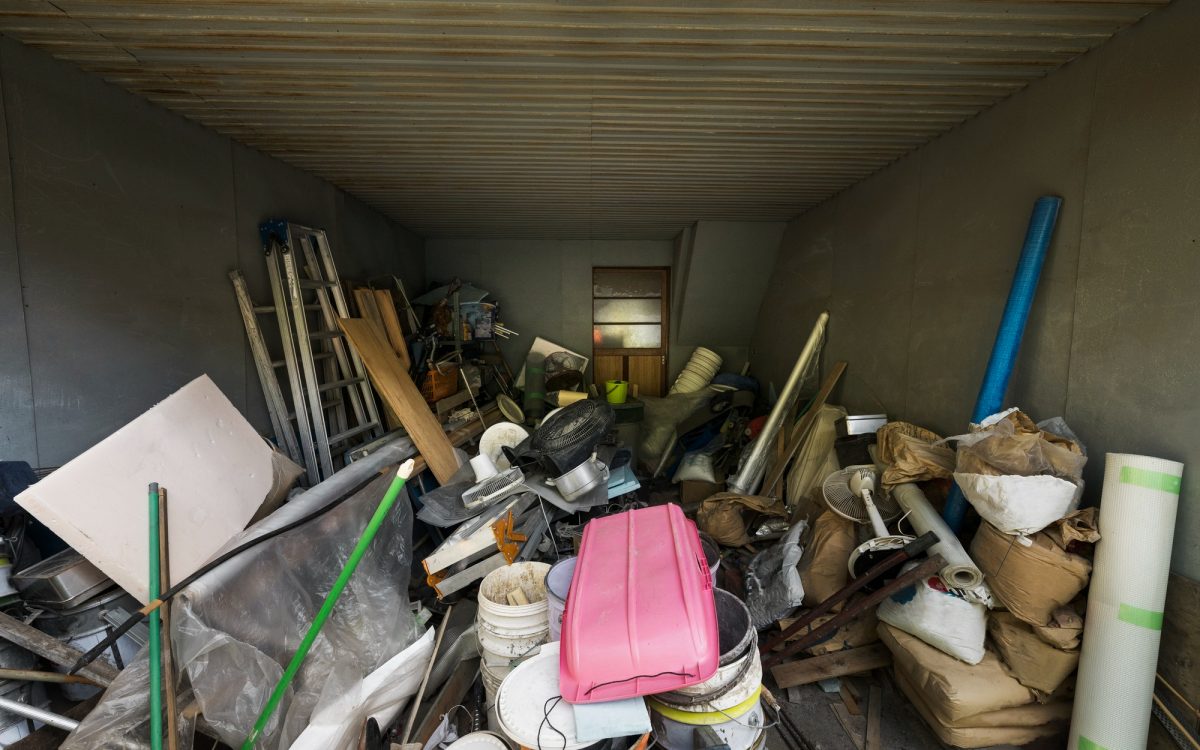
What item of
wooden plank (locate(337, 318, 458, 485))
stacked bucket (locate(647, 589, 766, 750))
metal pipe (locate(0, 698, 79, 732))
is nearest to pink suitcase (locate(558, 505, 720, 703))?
stacked bucket (locate(647, 589, 766, 750))

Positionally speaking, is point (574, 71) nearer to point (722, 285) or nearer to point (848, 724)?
point (848, 724)

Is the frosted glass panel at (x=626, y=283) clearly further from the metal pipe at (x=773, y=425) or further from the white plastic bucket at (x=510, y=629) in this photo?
the white plastic bucket at (x=510, y=629)

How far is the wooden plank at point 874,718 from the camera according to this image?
77.9 inches

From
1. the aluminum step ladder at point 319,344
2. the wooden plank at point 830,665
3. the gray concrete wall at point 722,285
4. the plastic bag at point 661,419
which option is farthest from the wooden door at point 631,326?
the wooden plank at point 830,665

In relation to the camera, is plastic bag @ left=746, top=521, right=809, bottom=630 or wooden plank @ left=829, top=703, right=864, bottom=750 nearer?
wooden plank @ left=829, top=703, right=864, bottom=750

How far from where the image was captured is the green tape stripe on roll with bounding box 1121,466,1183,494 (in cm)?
162

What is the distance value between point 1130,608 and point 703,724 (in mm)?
1516

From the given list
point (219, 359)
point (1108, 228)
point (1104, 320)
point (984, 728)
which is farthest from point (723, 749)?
point (219, 359)

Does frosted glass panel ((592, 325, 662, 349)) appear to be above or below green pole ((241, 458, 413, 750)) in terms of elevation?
above

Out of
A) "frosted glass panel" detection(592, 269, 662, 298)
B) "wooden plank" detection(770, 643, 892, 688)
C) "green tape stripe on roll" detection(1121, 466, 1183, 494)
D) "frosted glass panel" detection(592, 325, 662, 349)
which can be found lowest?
"wooden plank" detection(770, 643, 892, 688)

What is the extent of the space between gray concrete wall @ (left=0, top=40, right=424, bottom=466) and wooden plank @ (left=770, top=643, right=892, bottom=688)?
126 inches

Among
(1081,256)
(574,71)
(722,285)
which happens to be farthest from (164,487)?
(722,285)

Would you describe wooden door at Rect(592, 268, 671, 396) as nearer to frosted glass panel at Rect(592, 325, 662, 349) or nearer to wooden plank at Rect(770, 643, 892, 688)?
frosted glass panel at Rect(592, 325, 662, 349)

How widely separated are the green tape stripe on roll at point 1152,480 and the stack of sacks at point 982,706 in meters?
0.83
